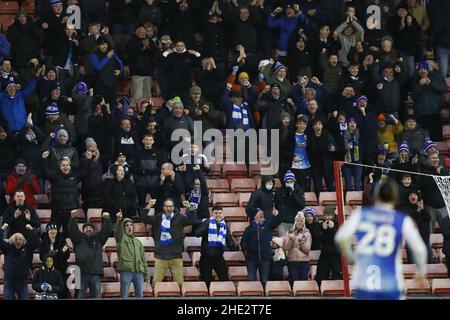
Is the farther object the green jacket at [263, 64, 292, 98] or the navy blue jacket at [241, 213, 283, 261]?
the green jacket at [263, 64, 292, 98]

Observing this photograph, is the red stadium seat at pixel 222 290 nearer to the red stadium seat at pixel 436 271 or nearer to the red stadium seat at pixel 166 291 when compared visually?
the red stadium seat at pixel 166 291

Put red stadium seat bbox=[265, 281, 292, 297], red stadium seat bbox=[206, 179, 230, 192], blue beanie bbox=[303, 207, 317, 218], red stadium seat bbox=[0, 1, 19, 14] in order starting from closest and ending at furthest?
red stadium seat bbox=[265, 281, 292, 297] → blue beanie bbox=[303, 207, 317, 218] → red stadium seat bbox=[206, 179, 230, 192] → red stadium seat bbox=[0, 1, 19, 14]

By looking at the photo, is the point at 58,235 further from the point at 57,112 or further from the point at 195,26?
the point at 195,26

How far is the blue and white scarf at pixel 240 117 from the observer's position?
28297 millimetres

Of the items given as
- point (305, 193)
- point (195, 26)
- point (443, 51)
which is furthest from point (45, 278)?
point (443, 51)

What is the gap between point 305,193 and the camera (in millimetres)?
27641

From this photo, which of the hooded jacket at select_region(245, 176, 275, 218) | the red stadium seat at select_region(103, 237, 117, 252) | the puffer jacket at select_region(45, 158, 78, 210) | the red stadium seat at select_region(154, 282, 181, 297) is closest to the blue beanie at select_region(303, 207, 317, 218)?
the hooded jacket at select_region(245, 176, 275, 218)

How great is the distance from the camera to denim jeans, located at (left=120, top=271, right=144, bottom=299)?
25.8 meters

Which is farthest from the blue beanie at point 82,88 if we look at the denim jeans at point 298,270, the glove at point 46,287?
the denim jeans at point 298,270

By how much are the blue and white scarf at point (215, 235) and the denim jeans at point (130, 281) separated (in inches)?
44.9

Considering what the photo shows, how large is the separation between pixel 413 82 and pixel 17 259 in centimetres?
749

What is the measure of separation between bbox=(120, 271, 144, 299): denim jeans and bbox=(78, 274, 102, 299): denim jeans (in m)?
0.33

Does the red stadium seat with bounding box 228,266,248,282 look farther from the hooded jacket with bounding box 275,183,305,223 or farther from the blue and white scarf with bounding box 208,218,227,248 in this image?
the hooded jacket with bounding box 275,183,305,223

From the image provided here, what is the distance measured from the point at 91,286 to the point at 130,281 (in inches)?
22.5
